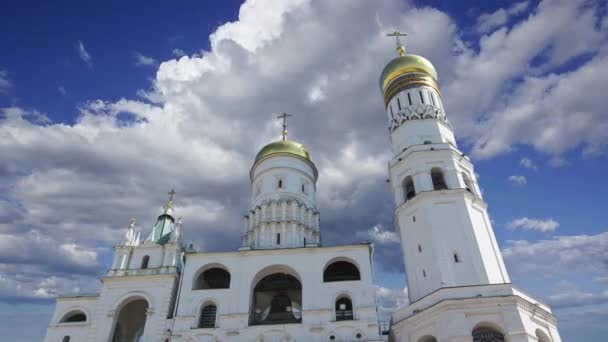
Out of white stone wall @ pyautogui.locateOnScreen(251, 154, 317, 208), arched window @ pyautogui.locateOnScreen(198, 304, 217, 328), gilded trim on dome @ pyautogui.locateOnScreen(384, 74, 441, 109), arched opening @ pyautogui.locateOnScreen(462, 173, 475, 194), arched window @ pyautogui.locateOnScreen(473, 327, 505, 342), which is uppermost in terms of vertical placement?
gilded trim on dome @ pyautogui.locateOnScreen(384, 74, 441, 109)

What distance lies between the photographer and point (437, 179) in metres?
26.3

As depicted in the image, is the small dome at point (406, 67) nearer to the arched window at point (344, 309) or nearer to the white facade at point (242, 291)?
the white facade at point (242, 291)

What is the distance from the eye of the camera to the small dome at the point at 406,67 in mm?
30297

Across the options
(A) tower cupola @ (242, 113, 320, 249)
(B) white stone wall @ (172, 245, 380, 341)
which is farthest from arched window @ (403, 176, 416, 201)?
(A) tower cupola @ (242, 113, 320, 249)

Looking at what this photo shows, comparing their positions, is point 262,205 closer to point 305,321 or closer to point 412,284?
point 305,321

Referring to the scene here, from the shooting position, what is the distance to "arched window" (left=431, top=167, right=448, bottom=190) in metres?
A: 25.8

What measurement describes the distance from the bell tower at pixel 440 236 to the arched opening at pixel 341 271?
4262 millimetres

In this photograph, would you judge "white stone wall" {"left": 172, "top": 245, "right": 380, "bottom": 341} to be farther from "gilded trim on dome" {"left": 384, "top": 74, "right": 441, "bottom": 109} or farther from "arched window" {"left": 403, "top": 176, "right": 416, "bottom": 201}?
"gilded trim on dome" {"left": 384, "top": 74, "right": 441, "bottom": 109}

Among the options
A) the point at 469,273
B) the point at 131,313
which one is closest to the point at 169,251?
the point at 131,313

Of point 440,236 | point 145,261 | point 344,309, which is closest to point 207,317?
point 145,261

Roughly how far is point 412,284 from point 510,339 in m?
5.99

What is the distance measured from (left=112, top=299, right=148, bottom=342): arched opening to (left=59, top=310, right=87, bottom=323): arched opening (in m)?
2.29

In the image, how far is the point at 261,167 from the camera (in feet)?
110

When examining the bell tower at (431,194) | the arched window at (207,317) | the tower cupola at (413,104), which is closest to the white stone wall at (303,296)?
the arched window at (207,317)
